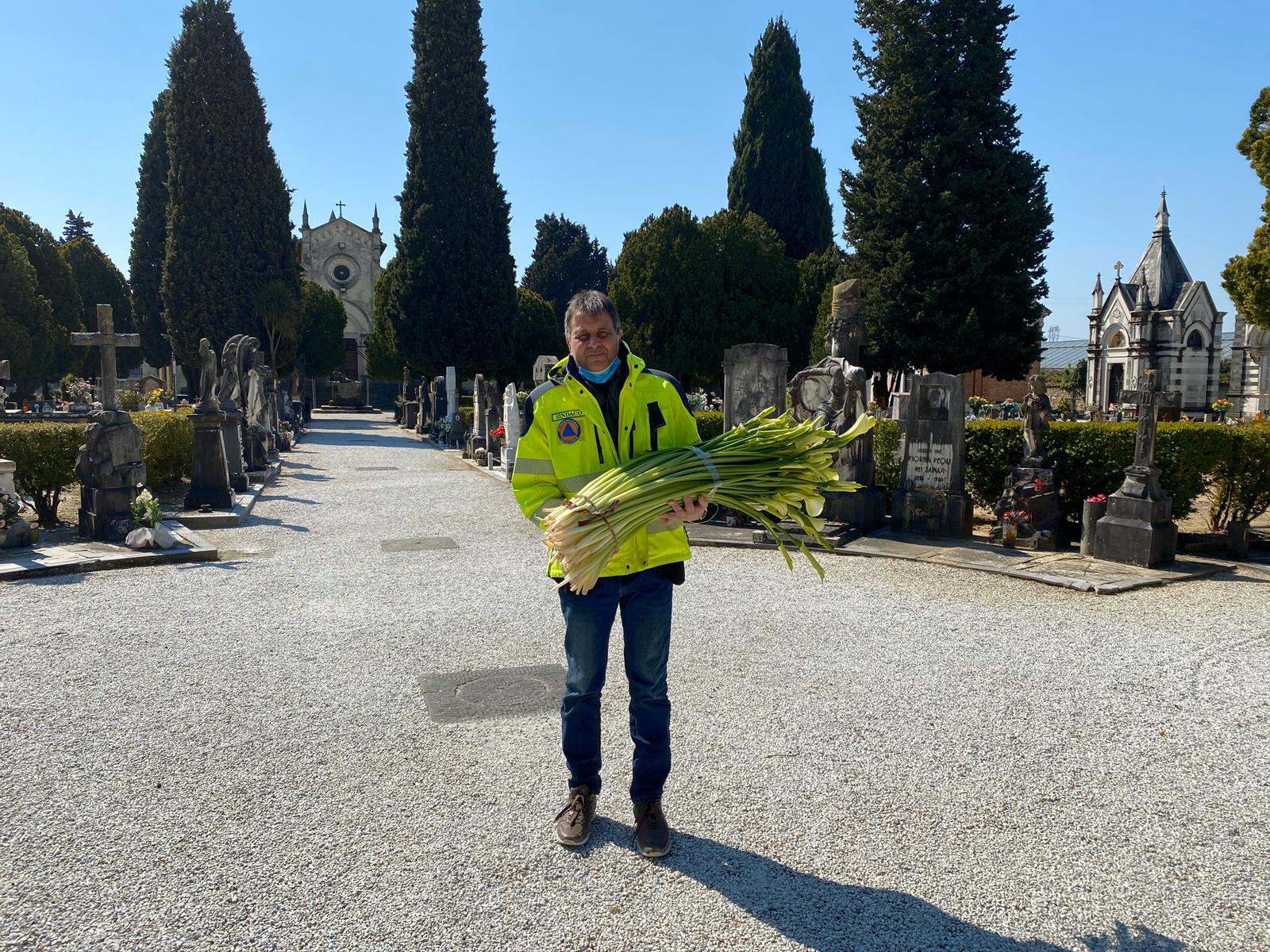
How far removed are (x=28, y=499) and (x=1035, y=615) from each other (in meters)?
11.8

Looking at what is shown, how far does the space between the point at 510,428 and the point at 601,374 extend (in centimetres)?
1473

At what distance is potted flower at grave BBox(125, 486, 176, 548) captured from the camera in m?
8.67

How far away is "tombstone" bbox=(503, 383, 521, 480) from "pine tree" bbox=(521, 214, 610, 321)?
49.3 metres

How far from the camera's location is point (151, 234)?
39.7m

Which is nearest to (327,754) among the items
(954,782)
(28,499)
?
(954,782)

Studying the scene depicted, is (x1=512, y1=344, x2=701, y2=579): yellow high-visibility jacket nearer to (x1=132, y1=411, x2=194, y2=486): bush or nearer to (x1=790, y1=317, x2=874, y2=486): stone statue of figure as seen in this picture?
(x1=790, y1=317, x2=874, y2=486): stone statue of figure

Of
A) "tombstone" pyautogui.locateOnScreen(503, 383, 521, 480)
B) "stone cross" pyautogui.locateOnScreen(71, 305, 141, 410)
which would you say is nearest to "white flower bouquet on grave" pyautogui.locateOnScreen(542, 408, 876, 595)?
"stone cross" pyautogui.locateOnScreen(71, 305, 141, 410)

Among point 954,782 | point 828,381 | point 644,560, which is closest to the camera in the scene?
point 644,560

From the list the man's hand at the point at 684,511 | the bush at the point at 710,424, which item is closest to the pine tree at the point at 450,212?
the bush at the point at 710,424

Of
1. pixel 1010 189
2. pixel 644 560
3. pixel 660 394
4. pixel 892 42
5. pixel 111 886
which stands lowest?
pixel 111 886

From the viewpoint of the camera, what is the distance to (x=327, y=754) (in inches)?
156

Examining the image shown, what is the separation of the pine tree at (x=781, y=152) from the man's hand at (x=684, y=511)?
1562 inches

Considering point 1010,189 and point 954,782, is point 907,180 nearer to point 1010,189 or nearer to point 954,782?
point 1010,189

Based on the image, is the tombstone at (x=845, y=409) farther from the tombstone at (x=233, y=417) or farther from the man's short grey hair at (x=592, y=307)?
the tombstone at (x=233, y=417)
